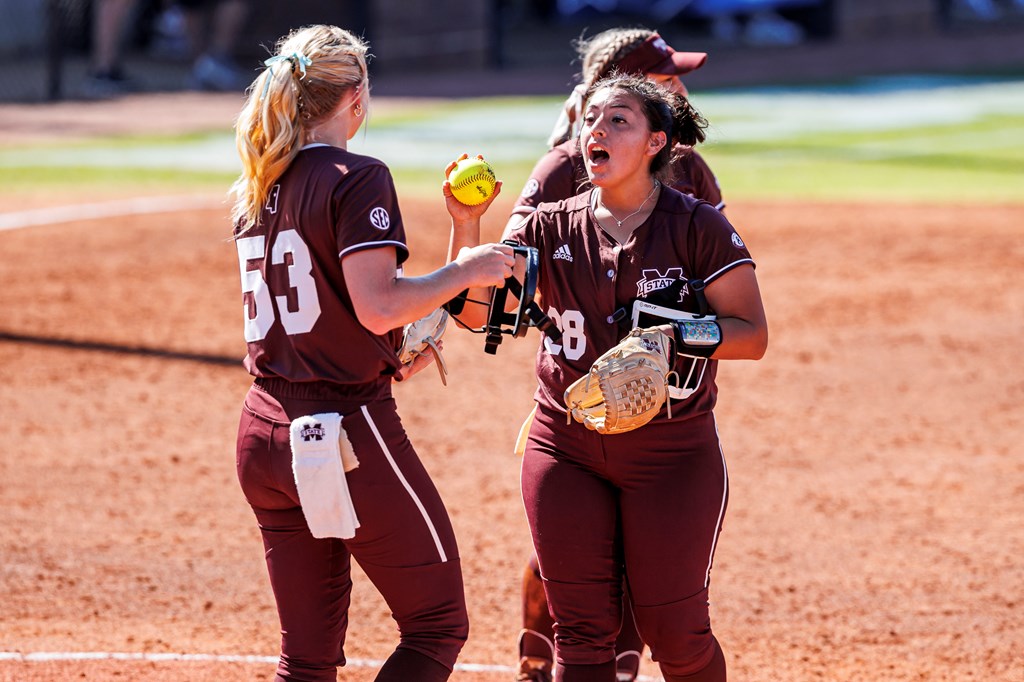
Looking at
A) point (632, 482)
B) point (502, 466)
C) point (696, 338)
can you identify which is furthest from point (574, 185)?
point (502, 466)

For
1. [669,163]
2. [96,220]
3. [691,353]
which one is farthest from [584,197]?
[96,220]

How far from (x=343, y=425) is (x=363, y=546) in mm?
316

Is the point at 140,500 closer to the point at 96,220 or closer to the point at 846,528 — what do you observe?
the point at 846,528

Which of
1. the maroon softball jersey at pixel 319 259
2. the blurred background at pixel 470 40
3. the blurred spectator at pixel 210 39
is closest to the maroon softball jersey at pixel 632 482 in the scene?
the maroon softball jersey at pixel 319 259

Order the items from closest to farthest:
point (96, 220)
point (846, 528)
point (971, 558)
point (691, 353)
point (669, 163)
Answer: point (691, 353) < point (669, 163) < point (971, 558) < point (846, 528) < point (96, 220)

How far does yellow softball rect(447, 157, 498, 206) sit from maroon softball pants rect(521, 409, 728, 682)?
→ 683mm

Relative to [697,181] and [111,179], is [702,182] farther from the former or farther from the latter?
[111,179]

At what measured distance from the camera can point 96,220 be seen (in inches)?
471

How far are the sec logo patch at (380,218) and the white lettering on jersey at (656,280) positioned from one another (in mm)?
779

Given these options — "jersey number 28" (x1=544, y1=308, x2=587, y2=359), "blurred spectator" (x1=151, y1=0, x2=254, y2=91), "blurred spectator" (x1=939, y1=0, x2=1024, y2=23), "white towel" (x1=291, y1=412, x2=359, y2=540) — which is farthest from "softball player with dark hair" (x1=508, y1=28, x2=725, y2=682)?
"blurred spectator" (x1=939, y1=0, x2=1024, y2=23)

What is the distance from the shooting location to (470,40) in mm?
23906

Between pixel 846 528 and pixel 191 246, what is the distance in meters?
6.94

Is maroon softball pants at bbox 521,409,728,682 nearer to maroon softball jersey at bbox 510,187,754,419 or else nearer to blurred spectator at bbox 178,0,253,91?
maroon softball jersey at bbox 510,187,754,419

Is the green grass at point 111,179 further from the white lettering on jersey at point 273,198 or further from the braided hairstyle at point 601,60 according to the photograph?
the white lettering on jersey at point 273,198
